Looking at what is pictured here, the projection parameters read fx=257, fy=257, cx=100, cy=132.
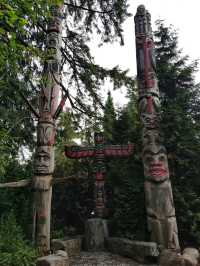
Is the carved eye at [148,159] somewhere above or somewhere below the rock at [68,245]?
above

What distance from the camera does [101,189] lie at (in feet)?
26.6

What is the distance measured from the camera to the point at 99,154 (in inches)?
335

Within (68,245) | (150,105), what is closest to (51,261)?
(68,245)

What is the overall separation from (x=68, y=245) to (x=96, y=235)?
40.5 inches

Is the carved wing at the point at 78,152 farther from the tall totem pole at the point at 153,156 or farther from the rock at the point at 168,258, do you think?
the rock at the point at 168,258

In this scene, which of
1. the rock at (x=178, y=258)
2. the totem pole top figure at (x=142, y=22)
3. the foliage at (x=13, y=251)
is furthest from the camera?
the totem pole top figure at (x=142, y=22)

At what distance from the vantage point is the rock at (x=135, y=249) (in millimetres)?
5980

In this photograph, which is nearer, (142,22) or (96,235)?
(96,235)

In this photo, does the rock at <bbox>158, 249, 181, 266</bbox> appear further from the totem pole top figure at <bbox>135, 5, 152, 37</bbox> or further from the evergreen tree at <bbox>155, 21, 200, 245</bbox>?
the totem pole top figure at <bbox>135, 5, 152, 37</bbox>

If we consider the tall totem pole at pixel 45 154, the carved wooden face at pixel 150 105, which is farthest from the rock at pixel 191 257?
the carved wooden face at pixel 150 105

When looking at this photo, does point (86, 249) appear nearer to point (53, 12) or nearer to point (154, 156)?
point (154, 156)

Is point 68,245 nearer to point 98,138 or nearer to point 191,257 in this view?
point 191,257

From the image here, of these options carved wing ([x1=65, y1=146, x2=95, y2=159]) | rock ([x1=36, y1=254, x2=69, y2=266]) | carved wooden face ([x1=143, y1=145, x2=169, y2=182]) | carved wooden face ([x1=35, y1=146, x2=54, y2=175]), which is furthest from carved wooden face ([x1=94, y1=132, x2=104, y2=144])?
rock ([x1=36, y1=254, x2=69, y2=266])

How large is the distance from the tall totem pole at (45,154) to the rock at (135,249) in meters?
2.03
